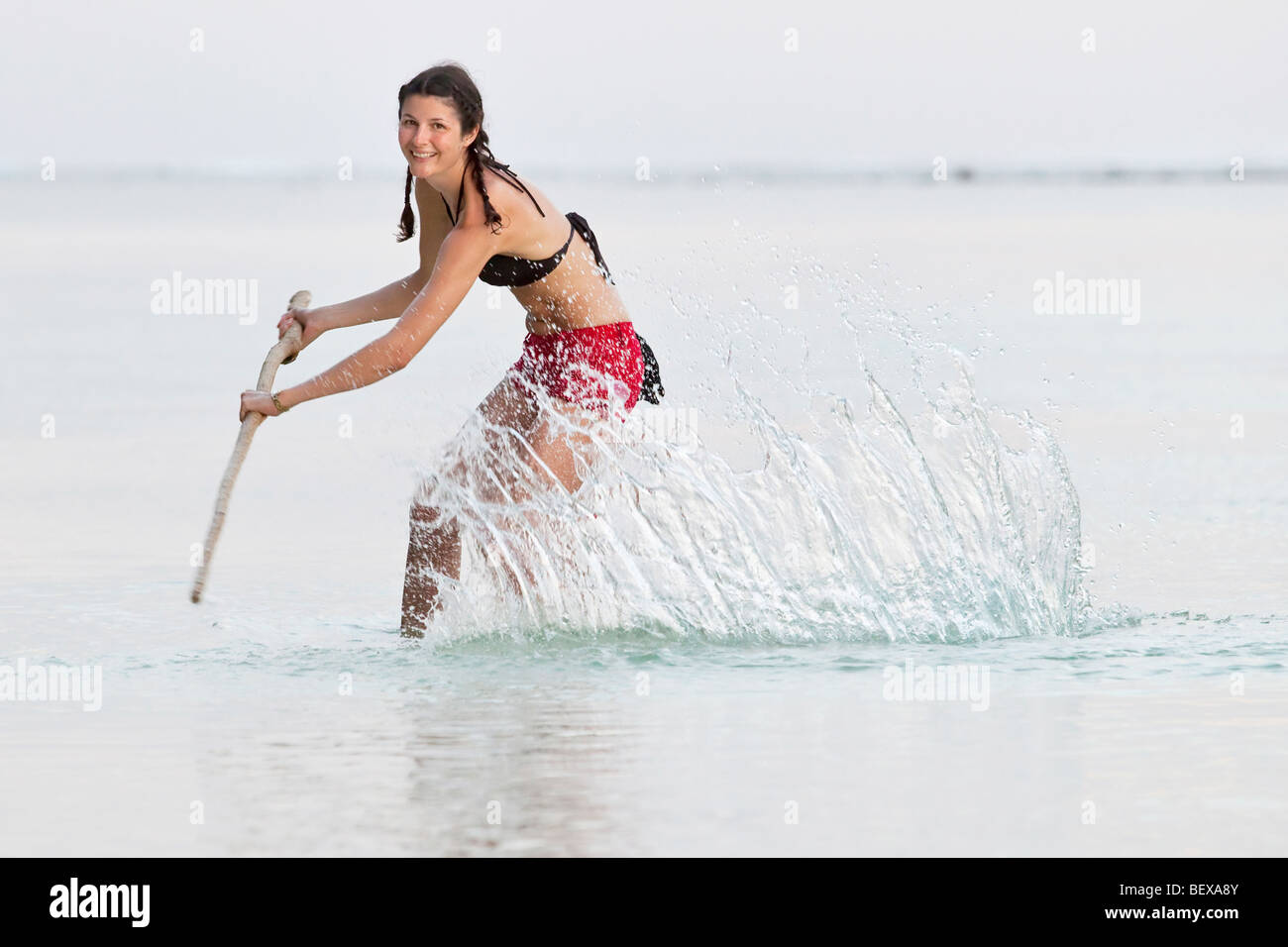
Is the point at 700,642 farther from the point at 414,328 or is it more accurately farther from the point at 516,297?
the point at 414,328

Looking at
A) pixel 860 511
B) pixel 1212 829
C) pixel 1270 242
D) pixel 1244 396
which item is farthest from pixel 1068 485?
pixel 1270 242

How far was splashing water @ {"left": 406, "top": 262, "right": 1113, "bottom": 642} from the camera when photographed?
25.5 ft

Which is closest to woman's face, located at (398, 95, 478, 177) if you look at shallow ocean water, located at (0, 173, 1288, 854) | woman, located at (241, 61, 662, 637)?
woman, located at (241, 61, 662, 637)

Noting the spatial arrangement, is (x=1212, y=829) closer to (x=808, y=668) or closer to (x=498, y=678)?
(x=808, y=668)

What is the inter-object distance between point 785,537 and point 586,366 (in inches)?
45.2

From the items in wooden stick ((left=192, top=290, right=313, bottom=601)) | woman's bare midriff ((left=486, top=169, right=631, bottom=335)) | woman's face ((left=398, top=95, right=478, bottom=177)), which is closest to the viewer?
wooden stick ((left=192, top=290, right=313, bottom=601))

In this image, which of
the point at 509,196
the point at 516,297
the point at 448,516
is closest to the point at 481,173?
the point at 509,196

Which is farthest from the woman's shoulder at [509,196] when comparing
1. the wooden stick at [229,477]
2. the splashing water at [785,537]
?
the wooden stick at [229,477]

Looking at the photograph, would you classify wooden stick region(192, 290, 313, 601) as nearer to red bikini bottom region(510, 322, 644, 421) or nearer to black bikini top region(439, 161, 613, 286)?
black bikini top region(439, 161, 613, 286)

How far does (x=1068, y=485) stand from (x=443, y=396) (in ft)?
21.0

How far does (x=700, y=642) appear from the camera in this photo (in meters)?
7.66

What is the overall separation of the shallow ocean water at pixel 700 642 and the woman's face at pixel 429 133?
1.15 metres

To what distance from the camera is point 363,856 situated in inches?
199

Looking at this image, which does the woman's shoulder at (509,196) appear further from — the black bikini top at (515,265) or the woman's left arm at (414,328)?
the woman's left arm at (414,328)
